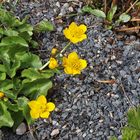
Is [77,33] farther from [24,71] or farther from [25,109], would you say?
[25,109]

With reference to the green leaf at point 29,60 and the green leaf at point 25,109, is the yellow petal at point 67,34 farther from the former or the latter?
the green leaf at point 25,109

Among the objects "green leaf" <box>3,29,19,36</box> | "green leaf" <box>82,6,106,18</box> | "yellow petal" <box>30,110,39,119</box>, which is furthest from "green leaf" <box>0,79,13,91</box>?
"green leaf" <box>82,6,106,18</box>

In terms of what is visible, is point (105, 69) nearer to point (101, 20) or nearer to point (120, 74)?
point (120, 74)

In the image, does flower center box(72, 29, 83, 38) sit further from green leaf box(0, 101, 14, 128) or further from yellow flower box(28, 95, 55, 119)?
green leaf box(0, 101, 14, 128)

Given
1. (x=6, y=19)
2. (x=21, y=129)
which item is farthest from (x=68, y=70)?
(x=6, y=19)

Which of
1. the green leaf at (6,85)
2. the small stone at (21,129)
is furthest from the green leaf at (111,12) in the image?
the small stone at (21,129)

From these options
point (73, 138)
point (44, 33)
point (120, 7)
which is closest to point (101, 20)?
point (120, 7)

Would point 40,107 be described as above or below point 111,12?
below
